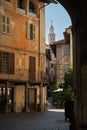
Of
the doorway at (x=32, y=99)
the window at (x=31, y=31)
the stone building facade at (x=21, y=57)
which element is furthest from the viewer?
the window at (x=31, y=31)

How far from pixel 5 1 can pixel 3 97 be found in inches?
307

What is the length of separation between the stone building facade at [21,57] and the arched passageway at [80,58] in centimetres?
2170

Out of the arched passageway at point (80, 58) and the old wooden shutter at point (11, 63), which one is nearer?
the arched passageway at point (80, 58)

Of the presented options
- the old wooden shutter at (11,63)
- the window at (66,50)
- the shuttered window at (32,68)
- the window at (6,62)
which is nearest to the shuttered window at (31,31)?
the shuttered window at (32,68)

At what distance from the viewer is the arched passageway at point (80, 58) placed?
12.6 metres

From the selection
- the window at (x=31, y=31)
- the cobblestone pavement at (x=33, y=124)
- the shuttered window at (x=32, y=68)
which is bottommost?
the cobblestone pavement at (x=33, y=124)

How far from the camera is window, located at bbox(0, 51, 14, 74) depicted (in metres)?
34.9

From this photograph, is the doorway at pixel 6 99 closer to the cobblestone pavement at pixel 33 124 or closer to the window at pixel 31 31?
the window at pixel 31 31

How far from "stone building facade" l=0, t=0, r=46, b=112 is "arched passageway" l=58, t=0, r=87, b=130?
21.7 m

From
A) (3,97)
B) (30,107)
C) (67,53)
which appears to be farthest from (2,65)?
(67,53)

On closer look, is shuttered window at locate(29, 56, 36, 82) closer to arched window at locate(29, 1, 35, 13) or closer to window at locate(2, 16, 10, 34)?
window at locate(2, 16, 10, 34)

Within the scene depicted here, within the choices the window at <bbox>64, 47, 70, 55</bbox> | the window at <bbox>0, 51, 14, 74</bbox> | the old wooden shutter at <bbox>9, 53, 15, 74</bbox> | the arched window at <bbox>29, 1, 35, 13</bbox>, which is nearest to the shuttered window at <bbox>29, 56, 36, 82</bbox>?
the old wooden shutter at <bbox>9, 53, 15, 74</bbox>

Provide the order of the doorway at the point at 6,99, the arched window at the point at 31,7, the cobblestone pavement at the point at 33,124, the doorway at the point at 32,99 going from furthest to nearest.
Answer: the arched window at the point at 31,7 → the doorway at the point at 32,99 → the doorway at the point at 6,99 → the cobblestone pavement at the point at 33,124

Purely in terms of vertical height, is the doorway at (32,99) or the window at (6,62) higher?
the window at (6,62)
